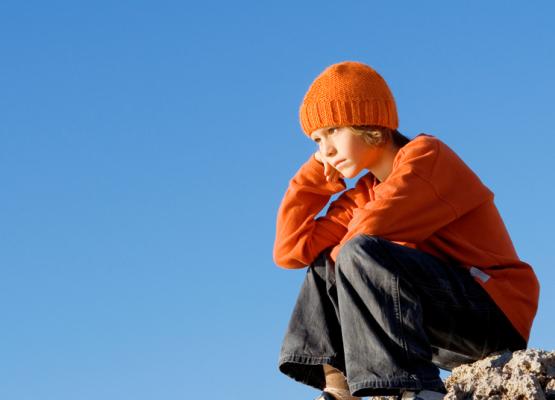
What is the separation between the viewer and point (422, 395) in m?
5.57

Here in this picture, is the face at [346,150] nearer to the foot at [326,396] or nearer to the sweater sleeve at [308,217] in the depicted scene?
the sweater sleeve at [308,217]

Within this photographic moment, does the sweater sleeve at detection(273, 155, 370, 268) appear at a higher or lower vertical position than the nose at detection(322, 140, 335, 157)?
lower

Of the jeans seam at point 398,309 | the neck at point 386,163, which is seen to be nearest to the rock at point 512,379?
the jeans seam at point 398,309

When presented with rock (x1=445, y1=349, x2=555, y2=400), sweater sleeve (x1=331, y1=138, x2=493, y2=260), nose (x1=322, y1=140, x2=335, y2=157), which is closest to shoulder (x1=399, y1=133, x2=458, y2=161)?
sweater sleeve (x1=331, y1=138, x2=493, y2=260)

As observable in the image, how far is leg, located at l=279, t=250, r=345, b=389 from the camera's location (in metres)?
6.20

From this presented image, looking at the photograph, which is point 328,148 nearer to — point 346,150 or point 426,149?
point 346,150

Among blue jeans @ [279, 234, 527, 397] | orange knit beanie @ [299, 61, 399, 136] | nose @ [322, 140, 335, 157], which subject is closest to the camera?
blue jeans @ [279, 234, 527, 397]

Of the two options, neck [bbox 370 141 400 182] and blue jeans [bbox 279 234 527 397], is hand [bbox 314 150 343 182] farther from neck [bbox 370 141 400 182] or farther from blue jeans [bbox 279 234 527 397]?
blue jeans [bbox 279 234 527 397]

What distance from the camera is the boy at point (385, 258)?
224 inches

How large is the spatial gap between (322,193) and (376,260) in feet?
3.48

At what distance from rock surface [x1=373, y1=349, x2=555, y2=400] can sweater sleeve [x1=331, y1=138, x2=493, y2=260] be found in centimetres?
84

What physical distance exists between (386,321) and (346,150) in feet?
3.97

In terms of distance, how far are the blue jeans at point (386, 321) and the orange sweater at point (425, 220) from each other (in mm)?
98

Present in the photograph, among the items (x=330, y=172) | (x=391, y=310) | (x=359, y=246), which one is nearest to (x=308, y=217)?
(x=330, y=172)
